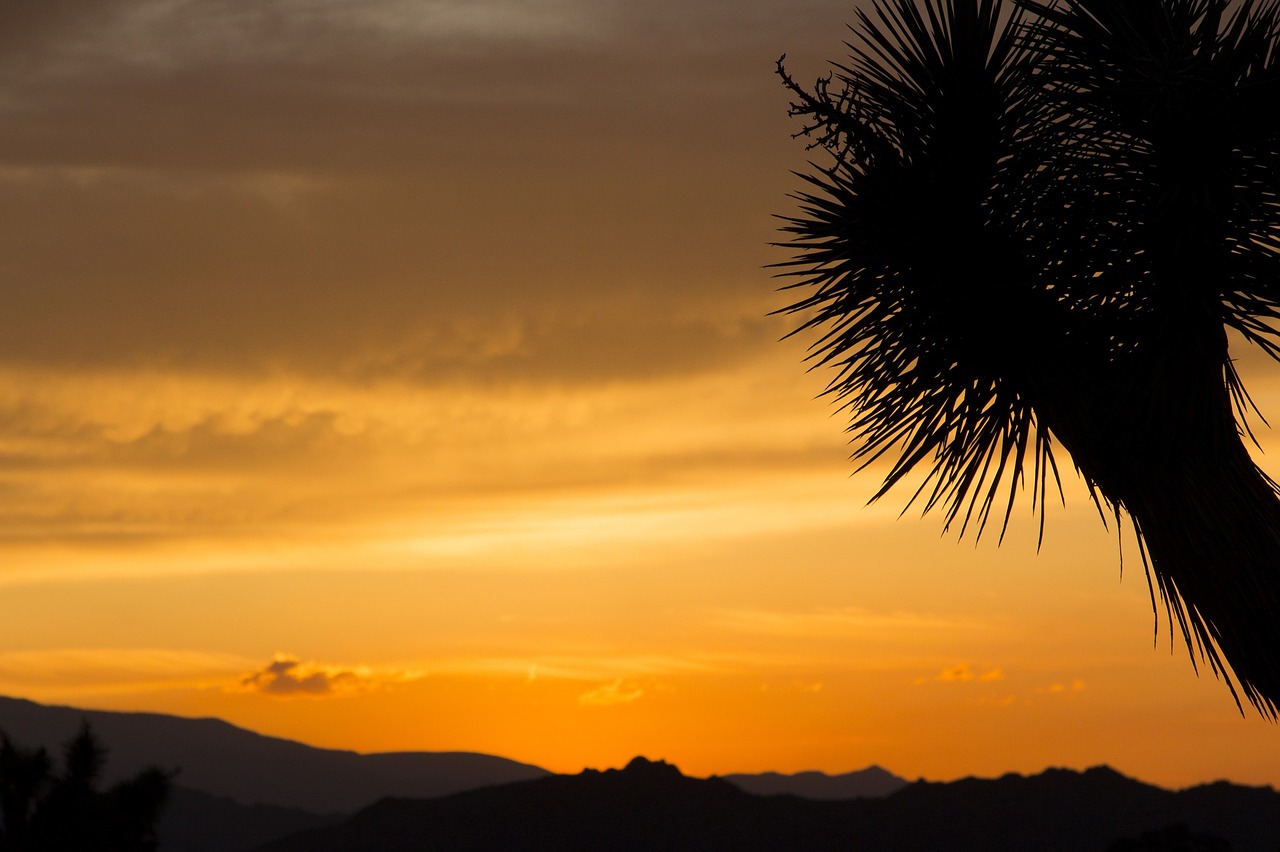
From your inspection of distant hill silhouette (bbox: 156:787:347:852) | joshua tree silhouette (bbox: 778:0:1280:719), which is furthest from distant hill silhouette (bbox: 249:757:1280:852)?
joshua tree silhouette (bbox: 778:0:1280:719)

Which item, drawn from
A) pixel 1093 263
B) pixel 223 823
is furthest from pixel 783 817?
pixel 1093 263

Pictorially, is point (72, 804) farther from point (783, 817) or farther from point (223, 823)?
point (223, 823)

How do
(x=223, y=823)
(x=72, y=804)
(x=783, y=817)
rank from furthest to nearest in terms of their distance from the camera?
(x=223, y=823) < (x=783, y=817) < (x=72, y=804)

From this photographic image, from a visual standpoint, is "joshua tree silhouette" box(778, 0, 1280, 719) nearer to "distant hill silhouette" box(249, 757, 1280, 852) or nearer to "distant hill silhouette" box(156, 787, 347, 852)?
"distant hill silhouette" box(249, 757, 1280, 852)

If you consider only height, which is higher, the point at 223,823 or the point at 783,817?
the point at 223,823

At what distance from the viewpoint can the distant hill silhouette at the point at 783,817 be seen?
105 metres

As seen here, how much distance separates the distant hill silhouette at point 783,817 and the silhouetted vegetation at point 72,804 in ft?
282

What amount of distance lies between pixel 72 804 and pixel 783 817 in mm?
93023

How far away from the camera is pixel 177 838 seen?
166 meters

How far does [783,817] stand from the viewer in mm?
108625

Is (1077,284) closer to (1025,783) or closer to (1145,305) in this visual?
(1145,305)

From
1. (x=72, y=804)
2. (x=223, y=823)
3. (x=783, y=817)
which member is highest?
(x=223, y=823)

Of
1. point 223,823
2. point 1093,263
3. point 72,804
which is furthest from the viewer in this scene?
point 223,823

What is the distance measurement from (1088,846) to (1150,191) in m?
105
